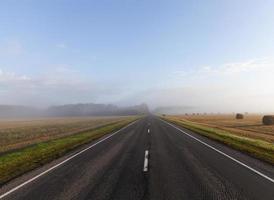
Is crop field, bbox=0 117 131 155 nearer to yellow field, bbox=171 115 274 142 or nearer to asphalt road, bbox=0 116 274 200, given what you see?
asphalt road, bbox=0 116 274 200

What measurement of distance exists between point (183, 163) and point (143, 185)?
365 cm

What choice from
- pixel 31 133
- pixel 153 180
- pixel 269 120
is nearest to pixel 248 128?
pixel 269 120

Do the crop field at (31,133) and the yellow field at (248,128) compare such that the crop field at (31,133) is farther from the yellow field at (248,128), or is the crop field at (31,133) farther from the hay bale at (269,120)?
the hay bale at (269,120)

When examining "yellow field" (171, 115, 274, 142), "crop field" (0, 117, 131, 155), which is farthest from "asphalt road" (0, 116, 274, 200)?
"yellow field" (171, 115, 274, 142)

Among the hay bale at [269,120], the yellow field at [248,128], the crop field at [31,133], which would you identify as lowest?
the crop field at [31,133]

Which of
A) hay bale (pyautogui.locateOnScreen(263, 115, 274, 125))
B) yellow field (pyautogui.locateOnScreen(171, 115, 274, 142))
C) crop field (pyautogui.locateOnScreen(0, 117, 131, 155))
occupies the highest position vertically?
hay bale (pyautogui.locateOnScreen(263, 115, 274, 125))

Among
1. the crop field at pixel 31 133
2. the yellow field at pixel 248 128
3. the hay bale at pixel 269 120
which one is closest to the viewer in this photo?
the crop field at pixel 31 133

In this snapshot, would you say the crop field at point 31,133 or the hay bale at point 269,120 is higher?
the hay bale at point 269,120

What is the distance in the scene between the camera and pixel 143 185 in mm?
7266

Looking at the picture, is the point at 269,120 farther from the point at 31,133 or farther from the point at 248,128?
the point at 31,133

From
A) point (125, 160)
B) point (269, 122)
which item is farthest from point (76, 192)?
point (269, 122)

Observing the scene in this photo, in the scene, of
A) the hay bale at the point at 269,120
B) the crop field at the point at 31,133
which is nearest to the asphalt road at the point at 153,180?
the crop field at the point at 31,133

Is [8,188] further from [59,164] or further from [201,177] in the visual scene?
[201,177]

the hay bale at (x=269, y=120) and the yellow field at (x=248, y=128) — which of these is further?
the hay bale at (x=269, y=120)
